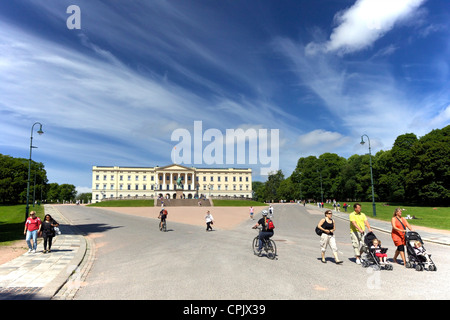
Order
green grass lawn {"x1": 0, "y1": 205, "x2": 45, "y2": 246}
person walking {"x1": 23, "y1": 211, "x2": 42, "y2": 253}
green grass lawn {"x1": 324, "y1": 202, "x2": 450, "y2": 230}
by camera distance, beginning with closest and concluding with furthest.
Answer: person walking {"x1": 23, "y1": 211, "x2": 42, "y2": 253} < green grass lawn {"x1": 0, "y1": 205, "x2": 45, "y2": 246} < green grass lawn {"x1": 324, "y1": 202, "x2": 450, "y2": 230}

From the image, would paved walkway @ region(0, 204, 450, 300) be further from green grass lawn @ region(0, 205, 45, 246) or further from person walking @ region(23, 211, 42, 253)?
green grass lawn @ region(0, 205, 45, 246)

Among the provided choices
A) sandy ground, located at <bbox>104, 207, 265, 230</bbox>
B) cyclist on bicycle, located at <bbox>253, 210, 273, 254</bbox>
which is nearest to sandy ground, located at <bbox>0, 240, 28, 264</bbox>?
cyclist on bicycle, located at <bbox>253, 210, 273, 254</bbox>

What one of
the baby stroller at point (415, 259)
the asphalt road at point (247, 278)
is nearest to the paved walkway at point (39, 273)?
the asphalt road at point (247, 278)

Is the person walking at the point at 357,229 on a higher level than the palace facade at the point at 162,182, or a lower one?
lower

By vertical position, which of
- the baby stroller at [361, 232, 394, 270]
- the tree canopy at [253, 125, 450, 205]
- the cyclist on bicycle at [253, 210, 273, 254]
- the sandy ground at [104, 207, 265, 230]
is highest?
the tree canopy at [253, 125, 450, 205]

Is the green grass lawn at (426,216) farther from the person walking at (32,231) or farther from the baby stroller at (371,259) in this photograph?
the person walking at (32,231)

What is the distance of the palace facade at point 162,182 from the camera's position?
118863 millimetres

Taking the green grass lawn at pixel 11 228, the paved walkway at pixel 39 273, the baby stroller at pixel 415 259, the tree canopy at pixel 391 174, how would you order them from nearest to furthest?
the paved walkway at pixel 39 273 → the baby stroller at pixel 415 259 → the green grass lawn at pixel 11 228 → the tree canopy at pixel 391 174

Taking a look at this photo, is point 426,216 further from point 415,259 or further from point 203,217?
point 415,259

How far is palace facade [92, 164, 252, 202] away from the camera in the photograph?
119 m

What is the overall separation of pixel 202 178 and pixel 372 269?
12187 centimetres
